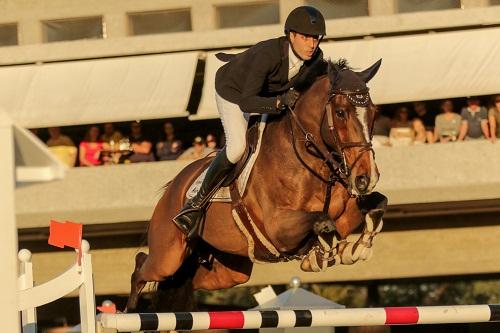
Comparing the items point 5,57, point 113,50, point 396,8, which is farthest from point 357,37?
point 5,57

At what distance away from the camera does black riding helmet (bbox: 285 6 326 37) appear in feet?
22.6

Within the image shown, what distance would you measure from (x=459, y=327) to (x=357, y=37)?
552cm

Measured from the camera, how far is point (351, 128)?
672 cm

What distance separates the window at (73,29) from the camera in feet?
57.5

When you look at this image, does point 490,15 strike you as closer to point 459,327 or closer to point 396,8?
point 396,8

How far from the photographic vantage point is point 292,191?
23.2 ft

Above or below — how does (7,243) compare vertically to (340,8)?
below

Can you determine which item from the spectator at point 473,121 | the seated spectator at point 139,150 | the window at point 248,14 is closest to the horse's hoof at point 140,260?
the spectator at point 473,121

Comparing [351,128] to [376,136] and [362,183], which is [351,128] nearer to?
[362,183]

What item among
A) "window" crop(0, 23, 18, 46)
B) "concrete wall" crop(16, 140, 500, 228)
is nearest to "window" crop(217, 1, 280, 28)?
"window" crop(0, 23, 18, 46)

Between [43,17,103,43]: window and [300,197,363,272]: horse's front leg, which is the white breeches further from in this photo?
[43,17,103,43]: window

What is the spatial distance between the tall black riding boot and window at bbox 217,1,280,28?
962 cm

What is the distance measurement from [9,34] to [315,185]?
37.6 ft

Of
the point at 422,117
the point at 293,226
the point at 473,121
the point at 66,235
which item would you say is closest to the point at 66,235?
the point at 66,235
